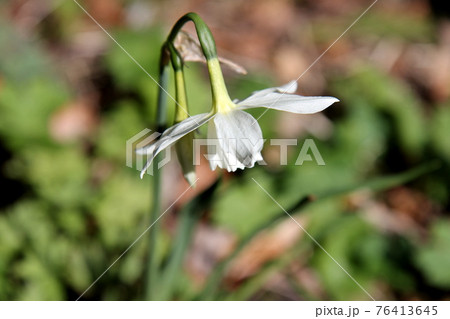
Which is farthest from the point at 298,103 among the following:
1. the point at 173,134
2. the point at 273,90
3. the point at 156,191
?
the point at 156,191

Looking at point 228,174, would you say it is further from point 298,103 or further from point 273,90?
point 298,103

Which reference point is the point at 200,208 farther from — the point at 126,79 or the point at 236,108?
the point at 126,79

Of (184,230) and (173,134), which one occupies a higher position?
(173,134)

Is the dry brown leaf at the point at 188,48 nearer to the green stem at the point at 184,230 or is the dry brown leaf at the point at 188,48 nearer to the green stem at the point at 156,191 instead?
the green stem at the point at 156,191

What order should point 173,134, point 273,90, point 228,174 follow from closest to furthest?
point 173,134 < point 273,90 < point 228,174

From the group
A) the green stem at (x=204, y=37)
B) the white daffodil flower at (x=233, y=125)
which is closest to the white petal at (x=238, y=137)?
the white daffodil flower at (x=233, y=125)
